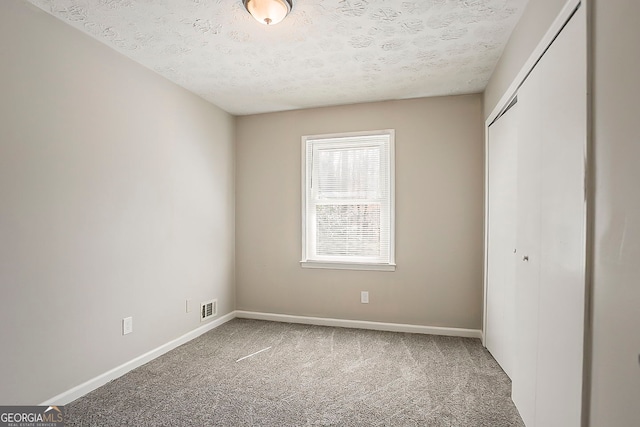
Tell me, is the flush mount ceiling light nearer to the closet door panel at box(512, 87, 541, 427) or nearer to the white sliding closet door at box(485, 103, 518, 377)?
the closet door panel at box(512, 87, 541, 427)

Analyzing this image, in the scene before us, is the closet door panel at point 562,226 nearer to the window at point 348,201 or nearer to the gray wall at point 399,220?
the gray wall at point 399,220

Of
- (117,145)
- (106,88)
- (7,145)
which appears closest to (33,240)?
(7,145)

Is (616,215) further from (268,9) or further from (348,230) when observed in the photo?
(348,230)

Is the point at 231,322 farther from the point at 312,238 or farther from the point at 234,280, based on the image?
the point at 312,238

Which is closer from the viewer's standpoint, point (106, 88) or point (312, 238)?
point (106, 88)

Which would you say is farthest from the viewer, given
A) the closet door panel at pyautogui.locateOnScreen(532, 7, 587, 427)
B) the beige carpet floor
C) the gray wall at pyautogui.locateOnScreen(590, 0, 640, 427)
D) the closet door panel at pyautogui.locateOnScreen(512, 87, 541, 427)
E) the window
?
the window

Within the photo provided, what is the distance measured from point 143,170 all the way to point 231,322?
206 centimetres

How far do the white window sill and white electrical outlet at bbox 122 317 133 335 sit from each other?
182 cm

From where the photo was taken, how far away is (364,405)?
2111 millimetres

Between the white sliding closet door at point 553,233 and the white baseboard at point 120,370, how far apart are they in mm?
2803

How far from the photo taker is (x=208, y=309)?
360 cm

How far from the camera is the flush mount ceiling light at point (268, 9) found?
184 cm

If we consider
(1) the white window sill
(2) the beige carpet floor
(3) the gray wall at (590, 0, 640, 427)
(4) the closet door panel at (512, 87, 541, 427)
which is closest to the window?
(1) the white window sill

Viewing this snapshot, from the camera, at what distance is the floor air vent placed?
11.5 ft
